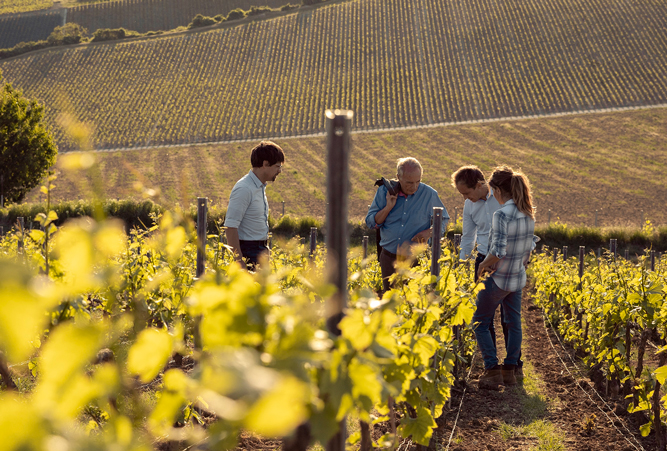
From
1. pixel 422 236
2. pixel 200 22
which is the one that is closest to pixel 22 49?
pixel 200 22

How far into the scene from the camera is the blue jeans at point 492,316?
13.4 ft

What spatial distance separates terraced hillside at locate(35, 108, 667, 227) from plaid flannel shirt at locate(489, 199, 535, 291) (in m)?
16.9

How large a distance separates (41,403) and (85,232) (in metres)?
0.18

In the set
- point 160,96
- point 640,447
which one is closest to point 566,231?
point 640,447

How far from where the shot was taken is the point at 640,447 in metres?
3.39

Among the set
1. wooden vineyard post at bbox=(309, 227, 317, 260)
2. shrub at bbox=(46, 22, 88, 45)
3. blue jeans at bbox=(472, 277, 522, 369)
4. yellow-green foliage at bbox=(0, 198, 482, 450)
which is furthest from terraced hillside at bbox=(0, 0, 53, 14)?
yellow-green foliage at bbox=(0, 198, 482, 450)

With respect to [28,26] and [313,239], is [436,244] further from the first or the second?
[28,26]

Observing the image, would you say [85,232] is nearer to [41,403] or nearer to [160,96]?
[41,403]

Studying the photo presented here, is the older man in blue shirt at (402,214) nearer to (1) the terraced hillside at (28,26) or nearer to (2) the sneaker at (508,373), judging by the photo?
(2) the sneaker at (508,373)

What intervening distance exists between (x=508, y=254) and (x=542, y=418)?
122 cm

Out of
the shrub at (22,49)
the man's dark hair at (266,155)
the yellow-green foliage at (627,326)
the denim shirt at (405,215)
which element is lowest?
the yellow-green foliage at (627,326)

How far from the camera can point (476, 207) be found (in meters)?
4.65

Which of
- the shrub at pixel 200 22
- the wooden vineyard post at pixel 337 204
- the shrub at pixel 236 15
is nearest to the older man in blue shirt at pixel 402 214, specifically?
the wooden vineyard post at pixel 337 204

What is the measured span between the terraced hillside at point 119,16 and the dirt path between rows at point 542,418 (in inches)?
2558
